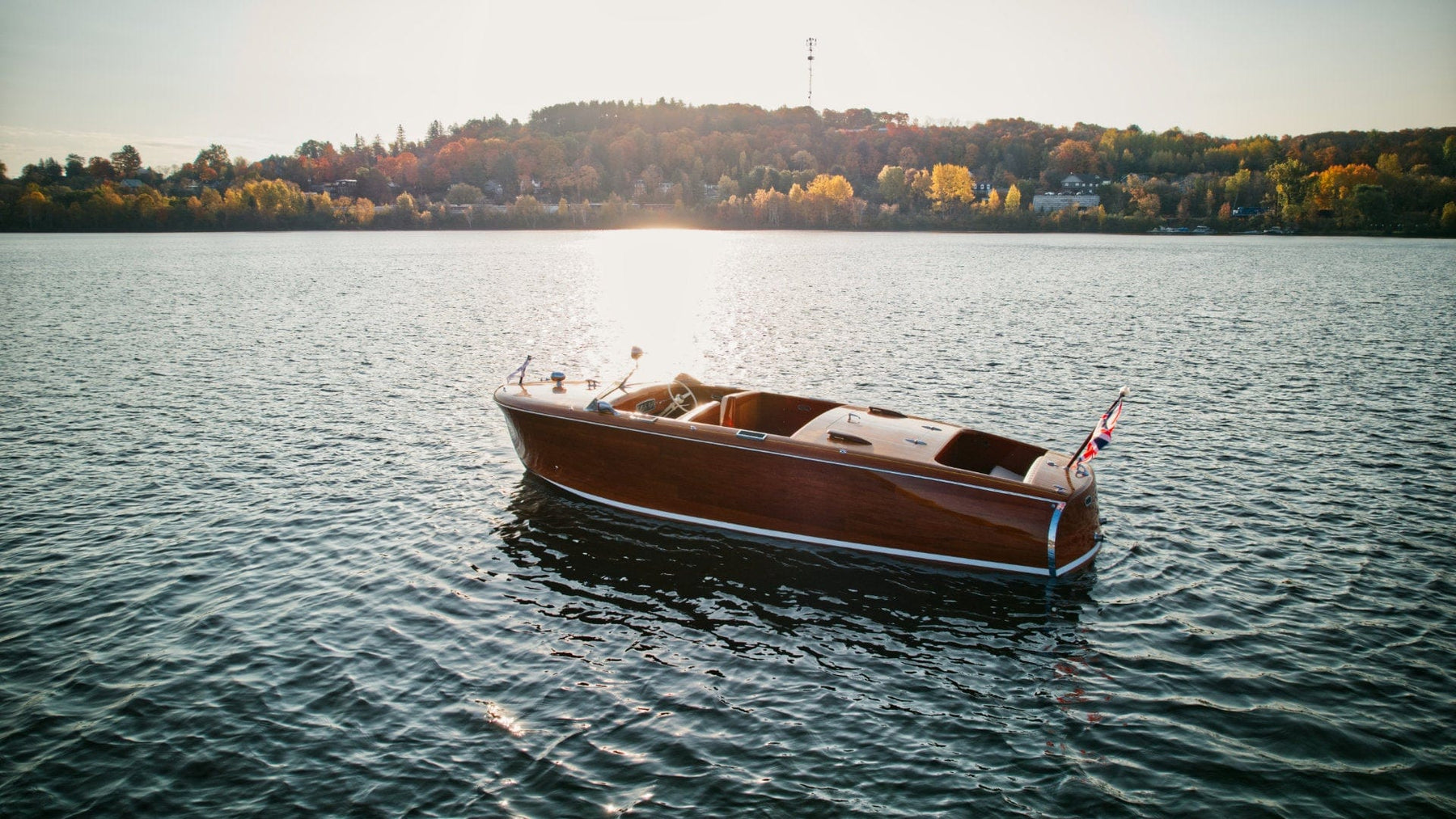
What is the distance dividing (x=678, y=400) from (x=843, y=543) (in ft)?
15.8

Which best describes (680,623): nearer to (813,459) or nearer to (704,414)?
(813,459)

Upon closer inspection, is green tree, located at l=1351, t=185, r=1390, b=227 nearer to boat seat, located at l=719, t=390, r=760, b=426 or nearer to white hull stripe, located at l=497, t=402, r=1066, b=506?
boat seat, located at l=719, t=390, r=760, b=426

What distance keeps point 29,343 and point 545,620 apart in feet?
129

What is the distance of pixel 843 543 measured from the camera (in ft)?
51.3

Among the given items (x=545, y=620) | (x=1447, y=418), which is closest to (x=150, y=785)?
(x=545, y=620)

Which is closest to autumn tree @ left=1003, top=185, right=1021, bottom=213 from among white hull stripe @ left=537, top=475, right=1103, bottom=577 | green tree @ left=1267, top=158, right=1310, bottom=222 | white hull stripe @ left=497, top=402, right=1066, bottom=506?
green tree @ left=1267, top=158, right=1310, bottom=222

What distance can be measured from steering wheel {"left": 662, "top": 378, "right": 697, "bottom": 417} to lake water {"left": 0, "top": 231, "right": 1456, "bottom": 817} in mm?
2429

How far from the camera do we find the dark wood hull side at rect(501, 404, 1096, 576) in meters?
14.2

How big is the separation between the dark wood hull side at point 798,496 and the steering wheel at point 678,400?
1696 millimetres

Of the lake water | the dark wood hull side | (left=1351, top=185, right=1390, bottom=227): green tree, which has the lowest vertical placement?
the lake water

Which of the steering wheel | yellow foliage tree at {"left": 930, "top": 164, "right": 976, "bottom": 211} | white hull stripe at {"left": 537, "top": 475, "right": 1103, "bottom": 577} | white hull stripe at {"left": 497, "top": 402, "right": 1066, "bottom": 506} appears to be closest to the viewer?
white hull stripe at {"left": 497, "top": 402, "right": 1066, "bottom": 506}

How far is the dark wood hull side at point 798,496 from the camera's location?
14203 mm

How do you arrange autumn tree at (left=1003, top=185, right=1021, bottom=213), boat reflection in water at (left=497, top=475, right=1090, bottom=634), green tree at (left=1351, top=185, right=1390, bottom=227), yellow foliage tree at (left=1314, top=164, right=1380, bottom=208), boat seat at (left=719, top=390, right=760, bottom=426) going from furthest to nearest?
autumn tree at (left=1003, top=185, right=1021, bottom=213) → yellow foliage tree at (left=1314, top=164, right=1380, bottom=208) → green tree at (left=1351, top=185, right=1390, bottom=227) → boat seat at (left=719, top=390, right=760, bottom=426) → boat reflection in water at (left=497, top=475, right=1090, bottom=634)

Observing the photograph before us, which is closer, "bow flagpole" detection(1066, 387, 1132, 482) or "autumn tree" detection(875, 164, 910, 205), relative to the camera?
"bow flagpole" detection(1066, 387, 1132, 482)
